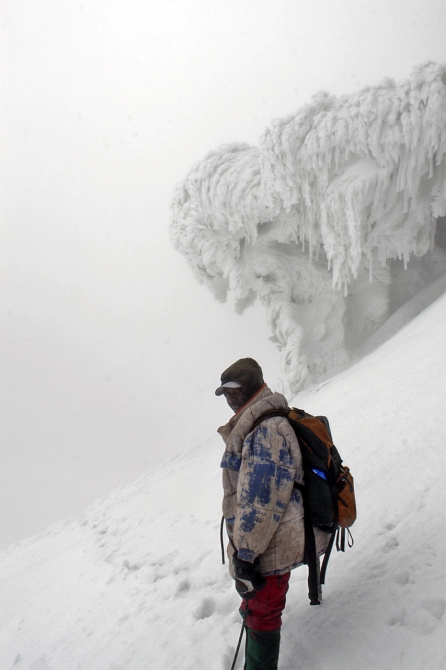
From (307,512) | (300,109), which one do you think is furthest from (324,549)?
(300,109)

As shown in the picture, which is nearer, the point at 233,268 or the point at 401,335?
the point at 401,335

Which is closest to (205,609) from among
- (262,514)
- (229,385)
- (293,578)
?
(293,578)

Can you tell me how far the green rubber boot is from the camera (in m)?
2.07

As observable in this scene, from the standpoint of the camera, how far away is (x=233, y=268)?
11.0 metres

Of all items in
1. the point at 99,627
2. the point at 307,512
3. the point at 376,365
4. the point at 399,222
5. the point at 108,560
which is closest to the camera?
the point at 307,512

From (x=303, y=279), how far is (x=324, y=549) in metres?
9.23

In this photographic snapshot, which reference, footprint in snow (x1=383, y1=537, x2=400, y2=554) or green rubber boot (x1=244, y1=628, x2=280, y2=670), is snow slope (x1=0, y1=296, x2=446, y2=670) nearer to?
footprint in snow (x1=383, y1=537, x2=400, y2=554)

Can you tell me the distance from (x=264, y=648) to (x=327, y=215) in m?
8.32

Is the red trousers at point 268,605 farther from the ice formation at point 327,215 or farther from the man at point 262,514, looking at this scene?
the ice formation at point 327,215

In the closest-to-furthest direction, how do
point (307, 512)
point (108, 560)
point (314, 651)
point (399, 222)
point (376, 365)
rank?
point (307, 512) → point (314, 651) → point (108, 560) → point (376, 365) → point (399, 222)

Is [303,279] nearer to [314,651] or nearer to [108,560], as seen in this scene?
[108,560]

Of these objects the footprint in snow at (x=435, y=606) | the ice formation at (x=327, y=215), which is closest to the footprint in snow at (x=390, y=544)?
the footprint in snow at (x=435, y=606)

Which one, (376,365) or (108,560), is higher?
(108,560)

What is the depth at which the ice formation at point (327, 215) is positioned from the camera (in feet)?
26.4
